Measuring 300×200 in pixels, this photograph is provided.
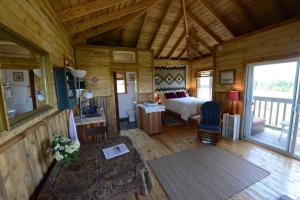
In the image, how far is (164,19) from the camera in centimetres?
437

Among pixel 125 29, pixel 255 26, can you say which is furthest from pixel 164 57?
pixel 255 26

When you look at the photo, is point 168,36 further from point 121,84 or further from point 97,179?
point 97,179

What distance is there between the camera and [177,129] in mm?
4801

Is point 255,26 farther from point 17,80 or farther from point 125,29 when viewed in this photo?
point 17,80

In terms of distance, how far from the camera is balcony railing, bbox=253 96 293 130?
3543 mm

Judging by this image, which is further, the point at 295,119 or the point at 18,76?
the point at 295,119

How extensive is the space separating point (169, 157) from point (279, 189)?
178 centimetres

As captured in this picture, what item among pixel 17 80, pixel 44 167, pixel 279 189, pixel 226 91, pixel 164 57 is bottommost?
pixel 279 189

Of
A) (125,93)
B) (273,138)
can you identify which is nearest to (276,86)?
(273,138)

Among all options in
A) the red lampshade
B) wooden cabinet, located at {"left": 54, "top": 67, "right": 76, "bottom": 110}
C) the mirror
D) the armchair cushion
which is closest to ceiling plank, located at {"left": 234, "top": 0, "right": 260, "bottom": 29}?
the red lampshade

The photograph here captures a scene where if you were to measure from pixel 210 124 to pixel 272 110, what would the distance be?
1.74m

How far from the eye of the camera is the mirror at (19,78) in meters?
1.04

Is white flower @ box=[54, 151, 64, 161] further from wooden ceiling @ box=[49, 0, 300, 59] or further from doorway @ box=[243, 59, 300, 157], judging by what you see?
doorway @ box=[243, 59, 300, 157]

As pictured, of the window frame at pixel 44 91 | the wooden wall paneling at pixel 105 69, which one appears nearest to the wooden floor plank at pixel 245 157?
the wooden wall paneling at pixel 105 69
